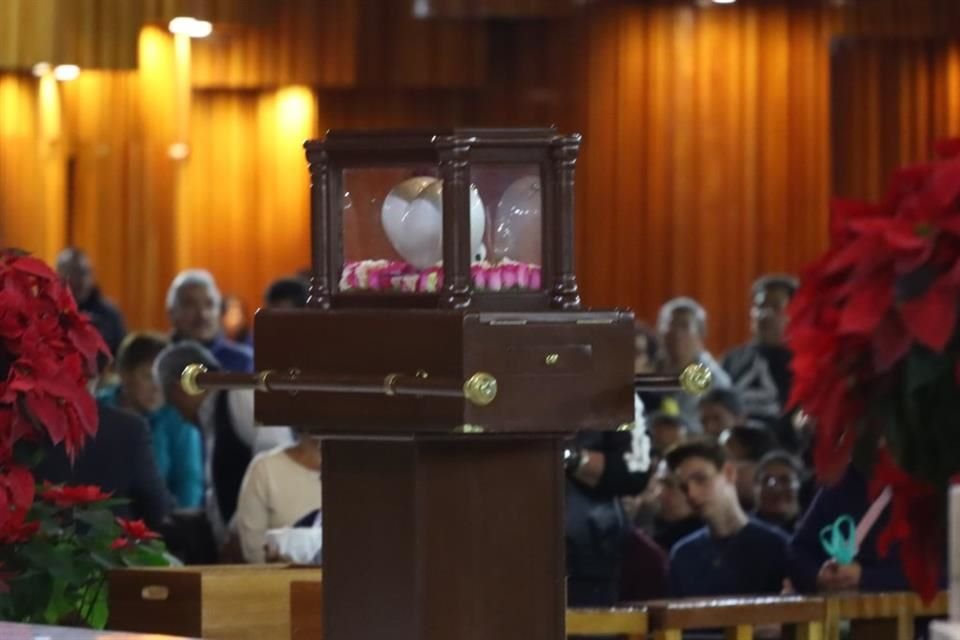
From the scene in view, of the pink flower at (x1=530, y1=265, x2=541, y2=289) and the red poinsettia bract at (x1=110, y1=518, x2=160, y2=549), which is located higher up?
the pink flower at (x1=530, y1=265, x2=541, y2=289)

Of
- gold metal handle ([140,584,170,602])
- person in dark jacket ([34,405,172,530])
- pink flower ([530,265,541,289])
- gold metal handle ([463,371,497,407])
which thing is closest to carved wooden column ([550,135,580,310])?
pink flower ([530,265,541,289])

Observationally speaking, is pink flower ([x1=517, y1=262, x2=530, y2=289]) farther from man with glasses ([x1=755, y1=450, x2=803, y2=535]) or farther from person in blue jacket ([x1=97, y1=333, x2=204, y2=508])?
person in blue jacket ([x1=97, y1=333, x2=204, y2=508])

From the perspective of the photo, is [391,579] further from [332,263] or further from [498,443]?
[332,263]

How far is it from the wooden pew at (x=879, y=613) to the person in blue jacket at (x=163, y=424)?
3.12 meters

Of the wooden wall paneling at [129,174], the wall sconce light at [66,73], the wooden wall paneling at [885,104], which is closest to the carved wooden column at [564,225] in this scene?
the wall sconce light at [66,73]

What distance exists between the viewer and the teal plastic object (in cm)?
A: 471

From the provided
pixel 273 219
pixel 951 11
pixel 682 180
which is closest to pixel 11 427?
pixel 682 180

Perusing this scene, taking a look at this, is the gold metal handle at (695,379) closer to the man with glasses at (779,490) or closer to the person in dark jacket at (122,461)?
the person in dark jacket at (122,461)

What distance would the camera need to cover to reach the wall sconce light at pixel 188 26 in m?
10.5

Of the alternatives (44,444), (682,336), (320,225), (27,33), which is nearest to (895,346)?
(320,225)

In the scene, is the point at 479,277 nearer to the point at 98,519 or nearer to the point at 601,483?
the point at 98,519

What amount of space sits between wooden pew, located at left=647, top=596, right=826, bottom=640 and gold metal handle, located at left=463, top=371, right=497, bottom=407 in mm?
1594

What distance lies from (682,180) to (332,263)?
933cm

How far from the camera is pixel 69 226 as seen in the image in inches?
447
